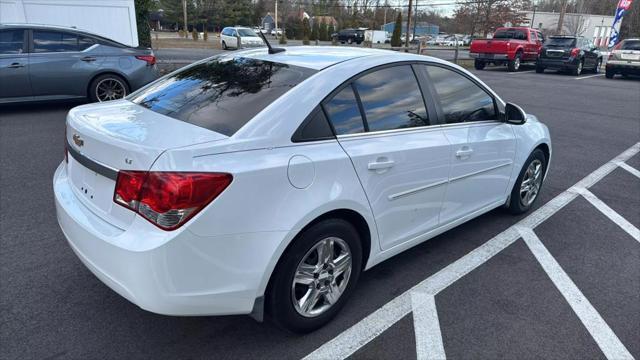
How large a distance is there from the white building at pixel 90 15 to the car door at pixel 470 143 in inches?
548

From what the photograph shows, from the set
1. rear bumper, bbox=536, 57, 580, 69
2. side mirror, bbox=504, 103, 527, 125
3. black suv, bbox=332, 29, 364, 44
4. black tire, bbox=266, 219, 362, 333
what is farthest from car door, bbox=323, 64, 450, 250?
black suv, bbox=332, 29, 364, 44

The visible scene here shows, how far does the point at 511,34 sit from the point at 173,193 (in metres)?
24.1

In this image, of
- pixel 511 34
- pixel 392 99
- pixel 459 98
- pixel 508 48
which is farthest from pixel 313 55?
pixel 511 34

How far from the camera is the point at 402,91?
125 inches

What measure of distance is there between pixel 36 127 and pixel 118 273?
6371 mm

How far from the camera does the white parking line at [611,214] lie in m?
4.45

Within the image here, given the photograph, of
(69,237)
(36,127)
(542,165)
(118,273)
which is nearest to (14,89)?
(36,127)

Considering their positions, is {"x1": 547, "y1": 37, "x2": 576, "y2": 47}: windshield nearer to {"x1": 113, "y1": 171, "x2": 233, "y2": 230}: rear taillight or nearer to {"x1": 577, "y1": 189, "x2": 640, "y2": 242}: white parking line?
{"x1": 577, "y1": 189, "x2": 640, "y2": 242}: white parking line

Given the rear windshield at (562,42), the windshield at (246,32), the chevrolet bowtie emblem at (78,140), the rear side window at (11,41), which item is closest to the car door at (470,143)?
the chevrolet bowtie emblem at (78,140)

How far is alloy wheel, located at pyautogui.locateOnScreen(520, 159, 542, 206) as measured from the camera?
4.57 m

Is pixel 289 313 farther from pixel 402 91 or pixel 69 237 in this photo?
pixel 402 91

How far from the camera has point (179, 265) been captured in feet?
6.98

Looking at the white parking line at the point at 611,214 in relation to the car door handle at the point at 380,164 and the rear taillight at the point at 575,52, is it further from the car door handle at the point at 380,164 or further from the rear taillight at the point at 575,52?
the rear taillight at the point at 575,52

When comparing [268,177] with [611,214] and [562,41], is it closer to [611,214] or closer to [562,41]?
[611,214]
